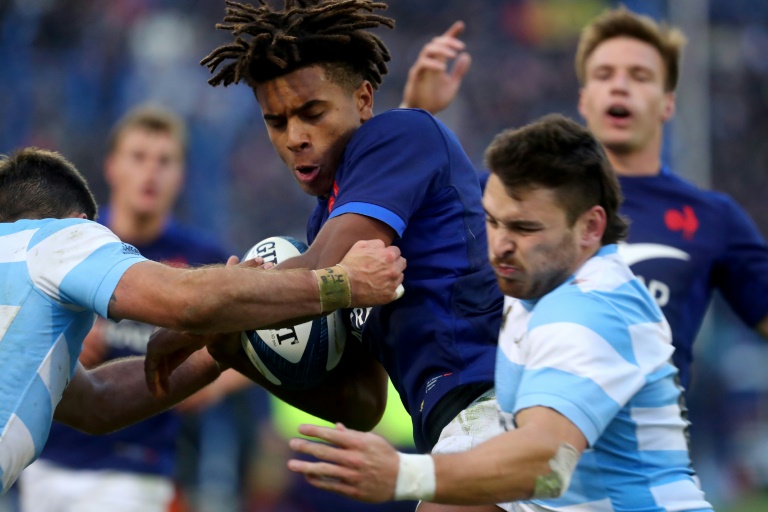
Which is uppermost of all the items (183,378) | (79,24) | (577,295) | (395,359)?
(79,24)

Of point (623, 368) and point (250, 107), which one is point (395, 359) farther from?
point (250, 107)

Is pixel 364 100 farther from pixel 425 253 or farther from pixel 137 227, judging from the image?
pixel 137 227

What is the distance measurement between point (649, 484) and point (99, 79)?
33.7ft

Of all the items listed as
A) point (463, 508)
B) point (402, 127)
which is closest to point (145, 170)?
point (402, 127)

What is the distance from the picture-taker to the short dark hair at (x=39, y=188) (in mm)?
3787

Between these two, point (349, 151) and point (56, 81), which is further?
point (56, 81)

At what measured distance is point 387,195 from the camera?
3715mm

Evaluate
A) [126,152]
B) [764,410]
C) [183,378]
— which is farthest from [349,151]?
[764,410]

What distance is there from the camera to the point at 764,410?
470 inches

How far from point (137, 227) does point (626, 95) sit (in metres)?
3.22

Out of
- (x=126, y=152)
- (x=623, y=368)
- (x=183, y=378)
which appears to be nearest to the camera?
(x=623, y=368)

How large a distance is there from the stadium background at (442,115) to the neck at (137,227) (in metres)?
3.88

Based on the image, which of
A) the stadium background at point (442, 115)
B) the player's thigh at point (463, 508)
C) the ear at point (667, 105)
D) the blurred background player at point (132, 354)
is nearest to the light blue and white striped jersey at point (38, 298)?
the player's thigh at point (463, 508)

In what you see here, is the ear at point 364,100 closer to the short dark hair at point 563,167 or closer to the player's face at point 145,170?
the short dark hair at point 563,167
